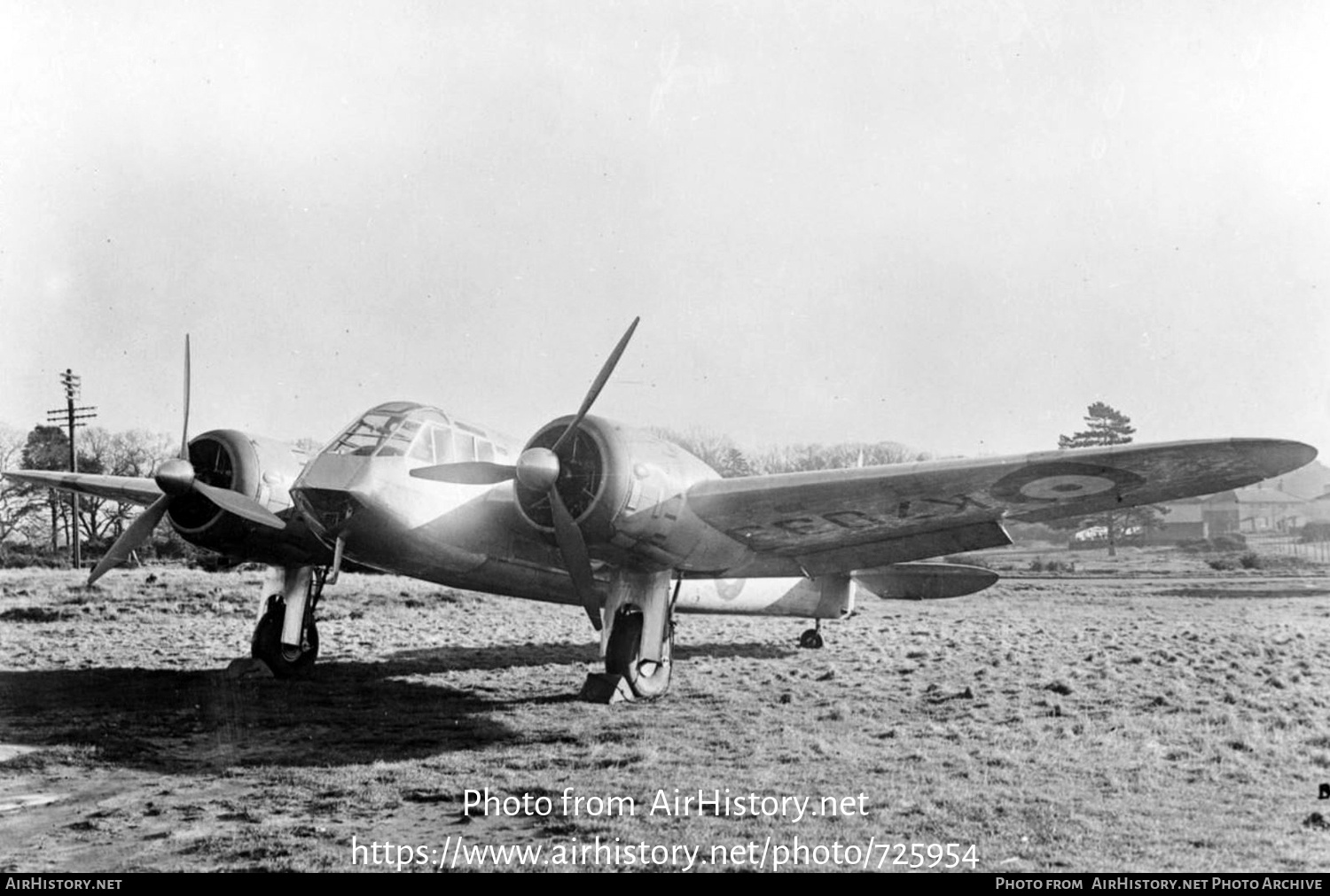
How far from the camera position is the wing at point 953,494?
6.82m

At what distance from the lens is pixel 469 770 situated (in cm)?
685

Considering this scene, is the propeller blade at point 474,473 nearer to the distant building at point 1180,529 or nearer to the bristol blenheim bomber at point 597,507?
the bristol blenheim bomber at point 597,507

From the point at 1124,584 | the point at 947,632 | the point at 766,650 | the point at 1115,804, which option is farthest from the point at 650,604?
the point at 1124,584

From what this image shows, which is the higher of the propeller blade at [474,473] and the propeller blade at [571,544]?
the propeller blade at [474,473]

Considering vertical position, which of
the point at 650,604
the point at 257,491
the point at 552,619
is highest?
the point at 257,491

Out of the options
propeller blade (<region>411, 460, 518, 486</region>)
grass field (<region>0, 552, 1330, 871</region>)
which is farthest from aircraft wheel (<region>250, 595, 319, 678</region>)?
propeller blade (<region>411, 460, 518, 486</region>)

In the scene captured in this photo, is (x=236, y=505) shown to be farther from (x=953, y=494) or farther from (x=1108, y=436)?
(x=1108, y=436)

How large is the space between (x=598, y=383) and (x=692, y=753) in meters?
3.45

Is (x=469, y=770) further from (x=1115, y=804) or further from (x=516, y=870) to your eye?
(x=1115, y=804)

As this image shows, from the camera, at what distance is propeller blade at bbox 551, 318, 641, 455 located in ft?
27.5

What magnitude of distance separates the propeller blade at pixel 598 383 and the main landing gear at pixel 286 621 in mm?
5295

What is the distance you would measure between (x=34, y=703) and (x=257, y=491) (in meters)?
3.21

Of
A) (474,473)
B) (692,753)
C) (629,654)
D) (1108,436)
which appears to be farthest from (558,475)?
(1108,436)

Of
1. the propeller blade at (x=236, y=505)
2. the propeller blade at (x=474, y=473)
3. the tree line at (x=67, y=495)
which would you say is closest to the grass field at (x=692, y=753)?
the propeller blade at (x=236, y=505)
